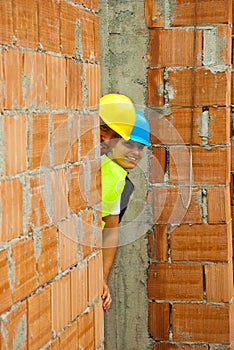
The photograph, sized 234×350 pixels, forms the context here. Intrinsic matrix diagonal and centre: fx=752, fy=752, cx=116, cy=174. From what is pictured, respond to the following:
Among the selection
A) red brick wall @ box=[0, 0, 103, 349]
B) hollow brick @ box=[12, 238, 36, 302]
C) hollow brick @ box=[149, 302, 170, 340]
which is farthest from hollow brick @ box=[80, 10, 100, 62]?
hollow brick @ box=[149, 302, 170, 340]

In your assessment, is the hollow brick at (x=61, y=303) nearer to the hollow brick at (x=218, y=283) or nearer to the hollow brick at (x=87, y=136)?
the hollow brick at (x=87, y=136)

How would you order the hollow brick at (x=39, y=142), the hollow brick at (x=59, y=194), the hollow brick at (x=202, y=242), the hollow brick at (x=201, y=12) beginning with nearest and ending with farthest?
1. the hollow brick at (x=39, y=142)
2. the hollow brick at (x=59, y=194)
3. the hollow brick at (x=201, y=12)
4. the hollow brick at (x=202, y=242)

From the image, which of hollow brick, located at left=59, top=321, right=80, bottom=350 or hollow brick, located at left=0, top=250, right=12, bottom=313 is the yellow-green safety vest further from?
hollow brick, located at left=0, top=250, right=12, bottom=313

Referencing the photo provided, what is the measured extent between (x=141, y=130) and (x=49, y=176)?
1.13 meters

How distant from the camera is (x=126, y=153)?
3.19m

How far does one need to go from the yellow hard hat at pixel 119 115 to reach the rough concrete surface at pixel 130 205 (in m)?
0.29

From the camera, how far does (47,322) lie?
6.94 feet

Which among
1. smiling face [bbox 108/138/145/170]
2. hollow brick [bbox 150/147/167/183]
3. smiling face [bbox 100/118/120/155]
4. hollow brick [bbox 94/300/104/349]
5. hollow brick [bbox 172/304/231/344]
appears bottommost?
hollow brick [bbox 172/304/231/344]

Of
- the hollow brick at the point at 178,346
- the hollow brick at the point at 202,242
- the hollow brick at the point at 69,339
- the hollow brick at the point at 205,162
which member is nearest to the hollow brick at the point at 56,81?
the hollow brick at the point at 69,339

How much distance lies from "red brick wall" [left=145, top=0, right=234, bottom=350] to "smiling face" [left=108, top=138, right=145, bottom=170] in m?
0.21

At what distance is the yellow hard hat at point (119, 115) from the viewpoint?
122 inches

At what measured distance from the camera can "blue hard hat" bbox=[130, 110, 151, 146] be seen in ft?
10.3

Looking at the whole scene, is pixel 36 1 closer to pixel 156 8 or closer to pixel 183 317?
pixel 156 8

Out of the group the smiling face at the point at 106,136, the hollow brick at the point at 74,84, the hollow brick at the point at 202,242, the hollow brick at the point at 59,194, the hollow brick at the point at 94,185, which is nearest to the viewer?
the hollow brick at the point at 59,194
